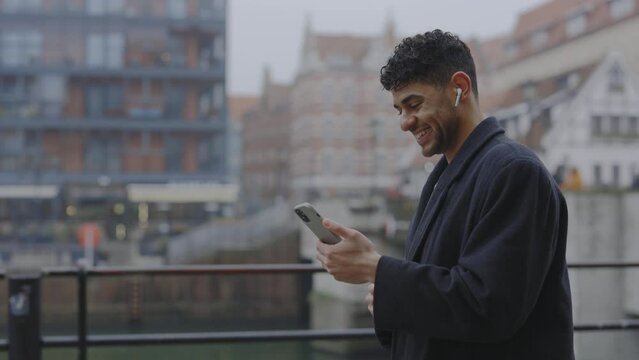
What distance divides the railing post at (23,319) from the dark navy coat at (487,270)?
2.07 m

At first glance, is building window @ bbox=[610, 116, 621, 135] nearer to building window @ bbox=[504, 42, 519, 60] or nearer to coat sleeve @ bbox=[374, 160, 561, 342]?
building window @ bbox=[504, 42, 519, 60]

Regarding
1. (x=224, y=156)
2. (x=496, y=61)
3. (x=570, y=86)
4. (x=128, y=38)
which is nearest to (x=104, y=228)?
(x=224, y=156)

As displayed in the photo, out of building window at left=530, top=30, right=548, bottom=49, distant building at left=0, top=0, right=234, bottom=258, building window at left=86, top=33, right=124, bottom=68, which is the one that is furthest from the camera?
building window at left=530, top=30, right=548, bottom=49

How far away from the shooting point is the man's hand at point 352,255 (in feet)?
4.37

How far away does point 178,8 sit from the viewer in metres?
37.1

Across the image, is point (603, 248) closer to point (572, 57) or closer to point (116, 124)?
point (116, 124)

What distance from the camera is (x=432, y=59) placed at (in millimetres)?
1357

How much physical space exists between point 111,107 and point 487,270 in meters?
37.2

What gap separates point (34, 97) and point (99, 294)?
13.9 m

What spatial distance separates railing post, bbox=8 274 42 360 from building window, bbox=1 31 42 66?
35342 mm

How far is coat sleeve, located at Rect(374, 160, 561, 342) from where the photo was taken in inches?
47.6

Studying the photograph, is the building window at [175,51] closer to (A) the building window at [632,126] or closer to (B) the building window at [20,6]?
(B) the building window at [20,6]

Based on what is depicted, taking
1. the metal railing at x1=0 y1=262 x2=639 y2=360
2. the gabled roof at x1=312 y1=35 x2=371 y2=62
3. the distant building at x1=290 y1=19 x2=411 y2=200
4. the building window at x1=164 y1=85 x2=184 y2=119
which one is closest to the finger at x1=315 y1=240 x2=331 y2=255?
the metal railing at x1=0 y1=262 x2=639 y2=360

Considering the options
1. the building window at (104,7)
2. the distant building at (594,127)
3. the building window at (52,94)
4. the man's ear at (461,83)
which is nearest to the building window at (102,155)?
the building window at (52,94)
